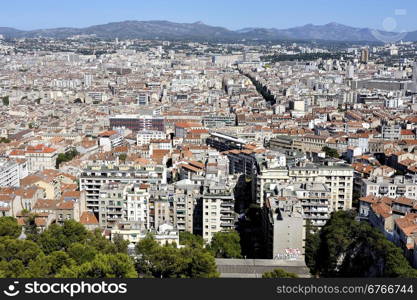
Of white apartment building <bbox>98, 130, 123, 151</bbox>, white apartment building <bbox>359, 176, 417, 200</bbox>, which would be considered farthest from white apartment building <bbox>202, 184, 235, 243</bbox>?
white apartment building <bbox>98, 130, 123, 151</bbox>

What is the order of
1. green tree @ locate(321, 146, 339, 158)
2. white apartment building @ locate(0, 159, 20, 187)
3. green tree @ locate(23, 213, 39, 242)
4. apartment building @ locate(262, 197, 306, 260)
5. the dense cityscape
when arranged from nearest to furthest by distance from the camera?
1. the dense cityscape
2. apartment building @ locate(262, 197, 306, 260)
3. green tree @ locate(23, 213, 39, 242)
4. white apartment building @ locate(0, 159, 20, 187)
5. green tree @ locate(321, 146, 339, 158)

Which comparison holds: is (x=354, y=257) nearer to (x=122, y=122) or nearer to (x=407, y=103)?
(x=122, y=122)

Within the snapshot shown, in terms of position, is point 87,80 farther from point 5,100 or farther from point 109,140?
point 109,140

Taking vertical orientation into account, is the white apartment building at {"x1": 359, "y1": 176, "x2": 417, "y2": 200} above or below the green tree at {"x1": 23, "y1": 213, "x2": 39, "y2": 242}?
above

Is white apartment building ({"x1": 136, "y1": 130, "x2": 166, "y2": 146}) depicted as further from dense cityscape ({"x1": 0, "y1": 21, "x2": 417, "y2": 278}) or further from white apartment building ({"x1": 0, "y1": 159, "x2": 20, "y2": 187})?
white apartment building ({"x1": 0, "y1": 159, "x2": 20, "y2": 187})

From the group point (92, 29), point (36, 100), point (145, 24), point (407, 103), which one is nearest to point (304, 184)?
point (407, 103)

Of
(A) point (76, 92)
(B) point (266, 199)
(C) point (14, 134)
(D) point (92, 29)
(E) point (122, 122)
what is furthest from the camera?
(D) point (92, 29)
